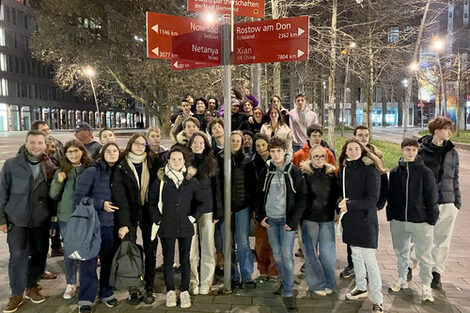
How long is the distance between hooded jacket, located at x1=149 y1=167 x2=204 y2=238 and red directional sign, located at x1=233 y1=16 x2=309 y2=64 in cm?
143

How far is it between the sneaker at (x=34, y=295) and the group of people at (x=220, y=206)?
0.01m

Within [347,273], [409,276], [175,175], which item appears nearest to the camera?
[175,175]

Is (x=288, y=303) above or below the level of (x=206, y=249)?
below

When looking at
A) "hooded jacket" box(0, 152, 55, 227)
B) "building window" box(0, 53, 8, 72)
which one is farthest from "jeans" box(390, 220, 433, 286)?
"building window" box(0, 53, 8, 72)

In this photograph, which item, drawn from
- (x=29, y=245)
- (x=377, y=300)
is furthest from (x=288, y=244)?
(x=29, y=245)

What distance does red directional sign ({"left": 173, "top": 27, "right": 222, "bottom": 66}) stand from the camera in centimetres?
394

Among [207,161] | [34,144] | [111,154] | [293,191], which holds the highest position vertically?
[34,144]

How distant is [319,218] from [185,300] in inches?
67.1

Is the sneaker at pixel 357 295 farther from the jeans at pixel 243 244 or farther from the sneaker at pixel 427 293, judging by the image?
the jeans at pixel 243 244

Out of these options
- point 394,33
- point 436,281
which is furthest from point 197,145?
point 394,33

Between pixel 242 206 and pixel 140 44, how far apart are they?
2269cm

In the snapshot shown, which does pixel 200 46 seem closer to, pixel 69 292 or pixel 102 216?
pixel 102 216

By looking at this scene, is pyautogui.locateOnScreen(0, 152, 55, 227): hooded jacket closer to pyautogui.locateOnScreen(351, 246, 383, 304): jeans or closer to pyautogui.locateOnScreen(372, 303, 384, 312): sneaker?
pyautogui.locateOnScreen(351, 246, 383, 304): jeans

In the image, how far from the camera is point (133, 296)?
14.2 feet
